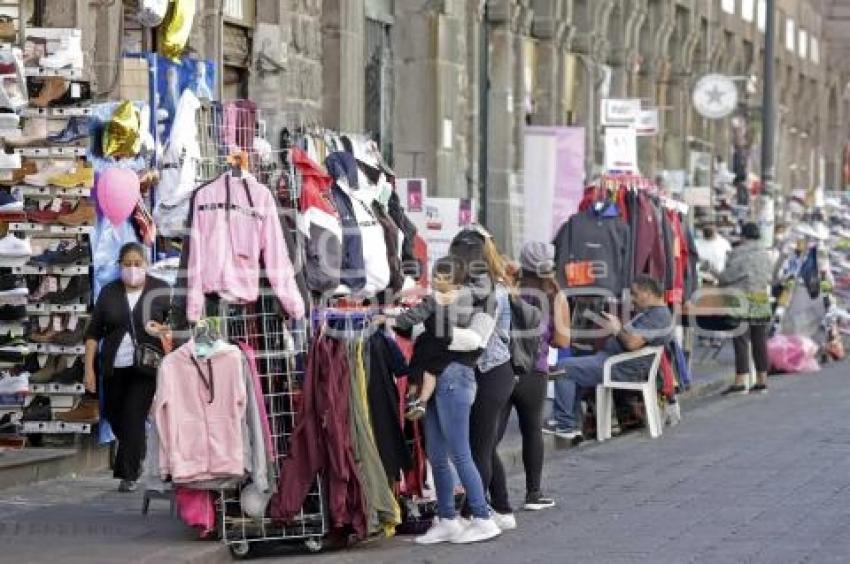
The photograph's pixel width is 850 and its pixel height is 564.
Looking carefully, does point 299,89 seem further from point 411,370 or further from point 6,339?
point 411,370

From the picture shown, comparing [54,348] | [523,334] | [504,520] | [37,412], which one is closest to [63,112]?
[54,348]

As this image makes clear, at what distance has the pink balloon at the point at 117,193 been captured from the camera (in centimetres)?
1598

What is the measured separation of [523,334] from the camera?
1467cm

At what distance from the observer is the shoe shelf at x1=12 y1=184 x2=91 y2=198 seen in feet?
52.9

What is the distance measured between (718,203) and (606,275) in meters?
19.1

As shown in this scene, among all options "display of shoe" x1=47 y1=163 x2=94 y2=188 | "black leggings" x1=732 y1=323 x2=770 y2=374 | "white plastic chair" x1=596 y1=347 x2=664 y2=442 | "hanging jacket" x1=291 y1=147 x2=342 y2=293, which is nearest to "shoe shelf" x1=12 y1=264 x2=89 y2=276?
"display of shoe" x1=47 y1=163 x2=94 y2=188

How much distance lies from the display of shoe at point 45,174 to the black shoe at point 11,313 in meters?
0.88

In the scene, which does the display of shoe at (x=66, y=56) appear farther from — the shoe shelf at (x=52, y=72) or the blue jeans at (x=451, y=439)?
the blue jeans at (x=451, y=439)

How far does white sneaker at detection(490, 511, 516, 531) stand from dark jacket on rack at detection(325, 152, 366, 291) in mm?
1687

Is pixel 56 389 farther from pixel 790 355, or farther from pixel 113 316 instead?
pixel 790 355

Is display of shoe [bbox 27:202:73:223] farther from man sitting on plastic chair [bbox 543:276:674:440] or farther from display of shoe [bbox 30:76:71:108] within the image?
man sitting on plastic chair [bbox 543:276:674:440]

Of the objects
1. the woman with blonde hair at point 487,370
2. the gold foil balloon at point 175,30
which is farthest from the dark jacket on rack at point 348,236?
the gold foil balloon at point 175,30

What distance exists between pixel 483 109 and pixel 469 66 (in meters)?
0.93

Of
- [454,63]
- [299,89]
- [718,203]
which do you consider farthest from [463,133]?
[718,203]
